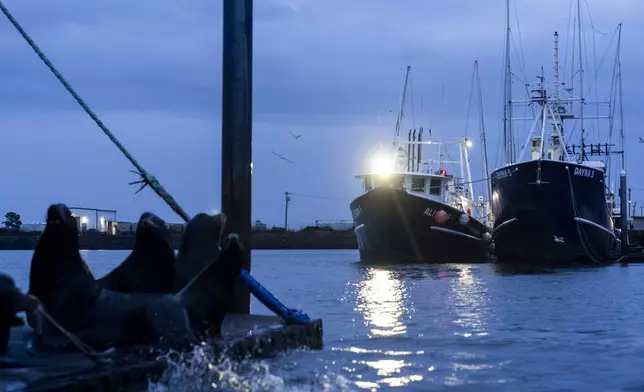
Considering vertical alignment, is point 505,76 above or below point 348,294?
above

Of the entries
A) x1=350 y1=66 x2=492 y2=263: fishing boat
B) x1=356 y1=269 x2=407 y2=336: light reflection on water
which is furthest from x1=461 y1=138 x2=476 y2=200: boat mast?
x1=356 y1=269 x2=407 y2=336: light reflection on water

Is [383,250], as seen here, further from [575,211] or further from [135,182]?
[135,182]

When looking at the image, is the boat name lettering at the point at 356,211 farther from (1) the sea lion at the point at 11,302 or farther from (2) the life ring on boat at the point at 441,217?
(1) the sea lion at the point at 11,302

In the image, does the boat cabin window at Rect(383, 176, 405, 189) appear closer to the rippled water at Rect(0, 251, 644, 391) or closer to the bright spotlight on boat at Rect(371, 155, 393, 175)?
the bright spotlight on boat at Rect(371, 155, 393, 175)

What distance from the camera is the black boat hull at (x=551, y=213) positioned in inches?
1608

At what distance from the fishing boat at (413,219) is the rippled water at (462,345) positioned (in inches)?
843

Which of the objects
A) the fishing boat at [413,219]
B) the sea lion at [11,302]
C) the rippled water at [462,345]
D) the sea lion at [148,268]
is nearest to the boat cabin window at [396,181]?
the fishing boat at [413,219]

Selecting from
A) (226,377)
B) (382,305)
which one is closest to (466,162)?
(382,305)

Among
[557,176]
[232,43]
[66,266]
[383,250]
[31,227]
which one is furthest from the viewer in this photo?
[31,227]

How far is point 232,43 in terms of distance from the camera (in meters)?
11.6

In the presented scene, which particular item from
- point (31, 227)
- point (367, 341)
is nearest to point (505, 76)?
point (367, 341)

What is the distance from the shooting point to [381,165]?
164 feet

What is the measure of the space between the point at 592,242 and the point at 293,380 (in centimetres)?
3630

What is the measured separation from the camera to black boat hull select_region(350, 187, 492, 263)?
151ft
